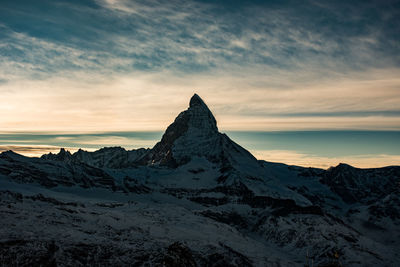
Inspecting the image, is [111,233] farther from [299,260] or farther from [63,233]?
[299,260]

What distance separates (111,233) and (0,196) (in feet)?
181

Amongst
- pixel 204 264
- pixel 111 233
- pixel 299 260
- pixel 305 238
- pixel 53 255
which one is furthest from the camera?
pixel 305 238

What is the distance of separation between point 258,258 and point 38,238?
87.7 m

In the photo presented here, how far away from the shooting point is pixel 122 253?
8781 centimetres

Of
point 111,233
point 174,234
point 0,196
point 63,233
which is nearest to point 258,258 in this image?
point 174,234

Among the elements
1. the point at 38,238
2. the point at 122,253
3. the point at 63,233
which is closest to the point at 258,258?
the point at 122,253

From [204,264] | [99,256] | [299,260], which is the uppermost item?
[99,256]

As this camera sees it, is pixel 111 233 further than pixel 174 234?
No

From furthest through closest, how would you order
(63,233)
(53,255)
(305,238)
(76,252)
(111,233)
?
(305,238), (111,233), (63,233), (76,252), (53,255)

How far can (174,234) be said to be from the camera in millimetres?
142750

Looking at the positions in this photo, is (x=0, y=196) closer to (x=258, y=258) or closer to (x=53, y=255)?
(x=53, y=255)

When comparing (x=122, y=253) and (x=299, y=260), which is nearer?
(x=122, y=253)

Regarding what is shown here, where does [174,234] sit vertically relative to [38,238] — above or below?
below

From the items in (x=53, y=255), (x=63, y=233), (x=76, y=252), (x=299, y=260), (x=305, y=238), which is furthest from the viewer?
(x=305, y=238)
